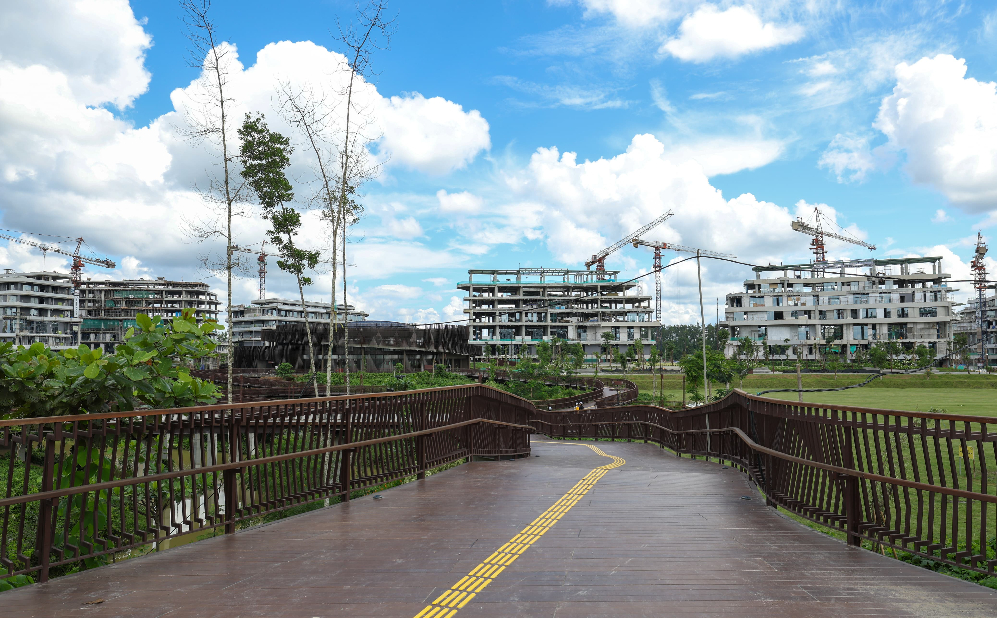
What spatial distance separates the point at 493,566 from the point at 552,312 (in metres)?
126

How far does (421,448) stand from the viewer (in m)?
10.7

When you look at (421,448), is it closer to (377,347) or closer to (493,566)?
(493,566)

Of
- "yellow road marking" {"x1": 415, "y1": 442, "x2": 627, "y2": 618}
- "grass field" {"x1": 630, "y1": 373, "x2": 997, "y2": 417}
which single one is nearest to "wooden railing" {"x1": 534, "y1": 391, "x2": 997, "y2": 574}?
"yellow road marking" {"x1": 415, "y1": 442, "x2": 627, "y2": 618}

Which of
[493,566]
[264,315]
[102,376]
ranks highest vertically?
[264,315]

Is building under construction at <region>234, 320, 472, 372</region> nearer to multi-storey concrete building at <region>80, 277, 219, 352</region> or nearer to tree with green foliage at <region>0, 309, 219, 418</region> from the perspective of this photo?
tree with green foliage at <region>0, 309, 219, 418</region>

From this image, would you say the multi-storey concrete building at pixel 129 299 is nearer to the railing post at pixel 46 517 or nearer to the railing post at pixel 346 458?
the railing post at pixel 346 458

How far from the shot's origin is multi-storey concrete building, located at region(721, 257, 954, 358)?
360 feet

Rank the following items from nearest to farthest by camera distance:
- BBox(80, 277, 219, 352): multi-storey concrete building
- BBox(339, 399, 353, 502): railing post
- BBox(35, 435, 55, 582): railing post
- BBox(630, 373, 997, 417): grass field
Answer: BBox(35, 435, 55, 582): railing post → BBox(339, 399, 353, 502): railing post → BBox(630, 373, 997, 417): grass field → BBox(80, 277, 219, 352): multi-storey concrete building

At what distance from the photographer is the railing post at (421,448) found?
10.6 metres

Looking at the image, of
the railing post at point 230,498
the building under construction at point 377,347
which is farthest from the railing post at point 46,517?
the building under construction at point 377,347

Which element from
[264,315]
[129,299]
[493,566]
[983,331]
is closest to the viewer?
[493,566]

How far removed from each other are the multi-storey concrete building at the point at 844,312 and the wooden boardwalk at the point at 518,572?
369 ft

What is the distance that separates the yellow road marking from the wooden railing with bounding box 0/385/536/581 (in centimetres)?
266

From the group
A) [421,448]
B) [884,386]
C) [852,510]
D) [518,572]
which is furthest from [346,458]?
[884,386]
